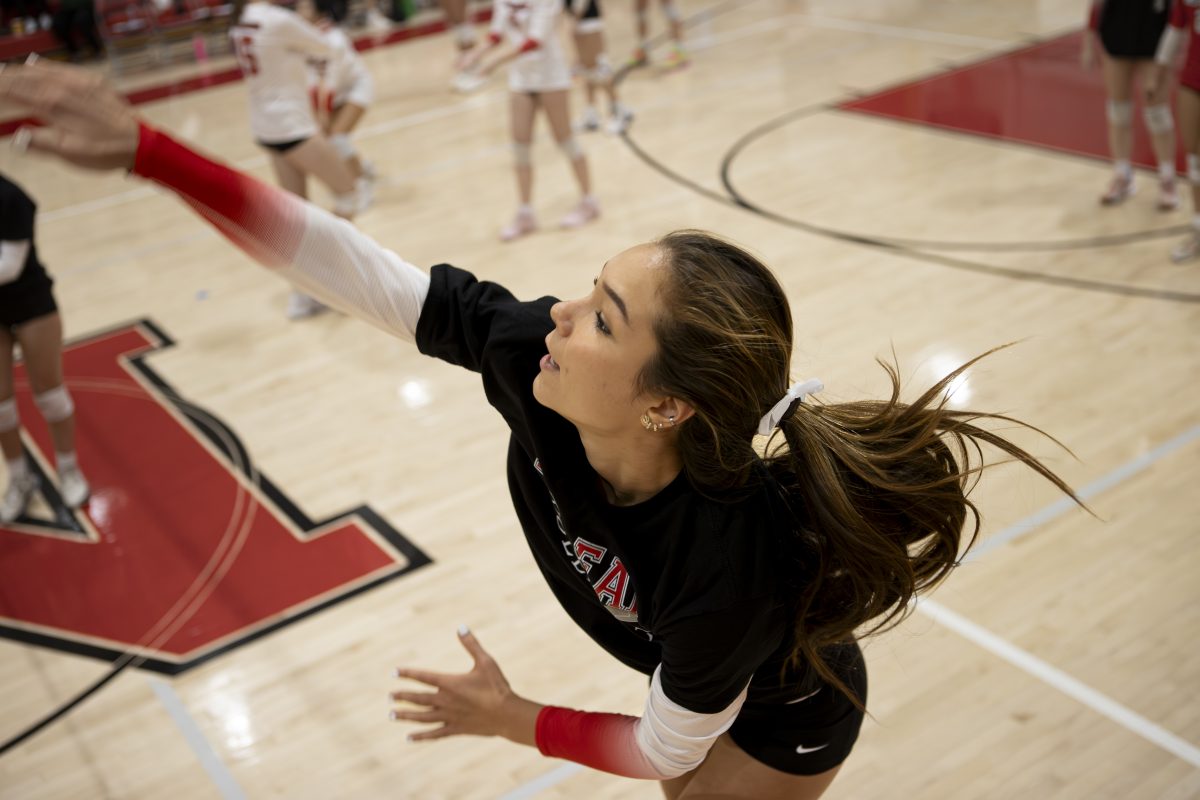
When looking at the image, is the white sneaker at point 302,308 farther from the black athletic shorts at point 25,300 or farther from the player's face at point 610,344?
the player's face at point 610,344

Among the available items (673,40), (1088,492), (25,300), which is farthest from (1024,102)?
(25,300)

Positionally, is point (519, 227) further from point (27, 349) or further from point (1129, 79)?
point (1129, 79)

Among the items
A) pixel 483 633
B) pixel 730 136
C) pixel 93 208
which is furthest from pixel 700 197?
pixel 93 208

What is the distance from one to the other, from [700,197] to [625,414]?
17.9 ft

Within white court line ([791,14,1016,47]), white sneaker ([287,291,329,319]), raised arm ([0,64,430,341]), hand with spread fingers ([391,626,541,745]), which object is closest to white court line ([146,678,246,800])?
hand with spread fingers ([391,626,541,745])

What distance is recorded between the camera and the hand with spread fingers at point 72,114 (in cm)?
145

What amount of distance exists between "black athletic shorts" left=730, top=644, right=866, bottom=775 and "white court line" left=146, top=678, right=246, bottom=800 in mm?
1753

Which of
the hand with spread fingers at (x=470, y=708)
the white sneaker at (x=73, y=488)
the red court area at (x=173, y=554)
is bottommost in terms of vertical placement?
the red court area at (x=173, y=554)

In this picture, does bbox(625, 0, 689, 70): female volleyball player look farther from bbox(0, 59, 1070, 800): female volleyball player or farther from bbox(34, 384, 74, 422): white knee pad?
bbox(0, 59, 1070, 800): female volleyball player

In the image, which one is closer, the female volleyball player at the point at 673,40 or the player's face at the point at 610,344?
the player's face at the point at 610,344

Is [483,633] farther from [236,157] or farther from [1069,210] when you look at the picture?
[236,157]

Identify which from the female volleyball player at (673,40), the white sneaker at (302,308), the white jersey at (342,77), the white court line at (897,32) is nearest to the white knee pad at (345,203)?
the white sneaker at (302,308)

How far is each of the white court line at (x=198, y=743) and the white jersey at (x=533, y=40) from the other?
401 cm

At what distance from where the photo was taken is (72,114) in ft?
4.89
